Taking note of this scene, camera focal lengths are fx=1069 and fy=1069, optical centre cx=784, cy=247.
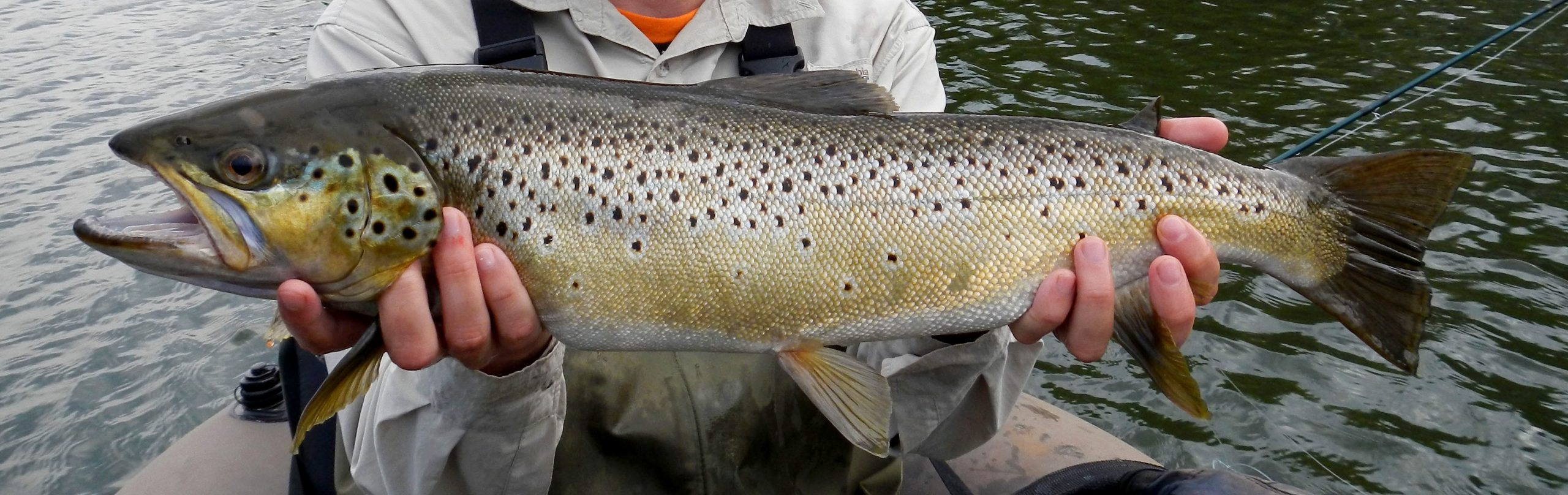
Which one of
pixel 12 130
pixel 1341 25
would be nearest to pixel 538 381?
pixel 12 130

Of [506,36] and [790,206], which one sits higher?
[506,36]

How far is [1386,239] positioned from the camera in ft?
7.42

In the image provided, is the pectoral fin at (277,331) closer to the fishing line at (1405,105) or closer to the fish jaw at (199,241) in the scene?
the fish jaw at (199,241)

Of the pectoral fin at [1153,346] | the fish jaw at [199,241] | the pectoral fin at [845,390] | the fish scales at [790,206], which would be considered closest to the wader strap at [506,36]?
the fish scales at [790,206]

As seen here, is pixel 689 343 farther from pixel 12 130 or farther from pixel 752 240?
pixel 12 130

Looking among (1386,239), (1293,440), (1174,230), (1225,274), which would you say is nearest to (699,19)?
(1174,230)

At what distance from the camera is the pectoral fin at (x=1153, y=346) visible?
7.26ft

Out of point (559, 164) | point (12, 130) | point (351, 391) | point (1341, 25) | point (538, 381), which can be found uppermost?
point (559, 164)

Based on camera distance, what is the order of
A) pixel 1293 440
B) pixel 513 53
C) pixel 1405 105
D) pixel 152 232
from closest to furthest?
pixel 152 232, pixel 513 53, pixel 1293 440, pixel 1405 105

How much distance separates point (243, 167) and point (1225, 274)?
5241 millimetres

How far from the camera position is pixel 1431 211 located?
2.21 m

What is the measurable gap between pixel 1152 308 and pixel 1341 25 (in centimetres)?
881

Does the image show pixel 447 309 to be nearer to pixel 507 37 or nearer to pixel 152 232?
pixel 152 232

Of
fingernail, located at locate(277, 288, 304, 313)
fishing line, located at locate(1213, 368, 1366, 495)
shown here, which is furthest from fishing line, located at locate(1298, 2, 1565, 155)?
fingernail, located at locate(277, 288, 304, 313)
